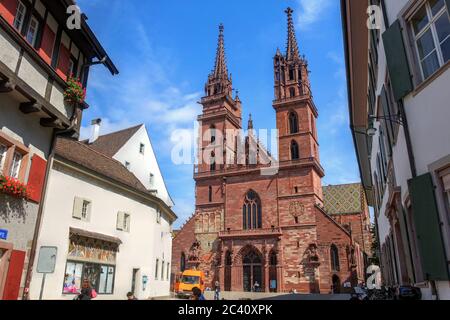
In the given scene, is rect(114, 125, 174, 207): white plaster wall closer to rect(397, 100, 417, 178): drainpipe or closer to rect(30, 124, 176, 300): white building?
rect(30, 124, 176, 300): white building

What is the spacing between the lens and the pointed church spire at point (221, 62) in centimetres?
6019

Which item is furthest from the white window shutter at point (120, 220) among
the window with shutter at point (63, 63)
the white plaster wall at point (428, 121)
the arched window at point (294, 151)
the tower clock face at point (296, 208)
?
the arched window at point (294, 151)

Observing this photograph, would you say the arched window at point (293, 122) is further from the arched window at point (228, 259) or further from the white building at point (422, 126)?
the white building at point (422, 126)

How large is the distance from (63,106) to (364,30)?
32.6 ft

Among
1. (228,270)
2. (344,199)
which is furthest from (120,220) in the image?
(344,199)

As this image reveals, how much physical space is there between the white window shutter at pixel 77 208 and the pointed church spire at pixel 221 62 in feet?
153

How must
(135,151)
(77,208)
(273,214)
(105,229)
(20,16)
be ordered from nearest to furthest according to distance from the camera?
1. (20,16)
2. (77,208)
3. (105,229)
4. (135,151)
5. (273,214)

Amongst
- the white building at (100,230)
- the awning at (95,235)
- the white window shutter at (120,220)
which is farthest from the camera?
the white window shutter at (120,220)

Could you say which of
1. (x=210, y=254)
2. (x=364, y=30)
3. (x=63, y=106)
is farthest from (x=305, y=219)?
(x=63, y=106)

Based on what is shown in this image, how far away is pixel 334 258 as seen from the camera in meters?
41.6

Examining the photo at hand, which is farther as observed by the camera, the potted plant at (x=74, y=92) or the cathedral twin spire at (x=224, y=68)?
the cathedral twin spire at (x=224, y=68)

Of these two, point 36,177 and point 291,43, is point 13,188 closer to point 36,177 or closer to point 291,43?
point 36,177

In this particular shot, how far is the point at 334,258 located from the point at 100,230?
31225 millimetres

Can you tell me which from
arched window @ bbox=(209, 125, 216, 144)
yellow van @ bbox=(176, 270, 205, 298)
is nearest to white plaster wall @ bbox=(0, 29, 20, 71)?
yellow van @ bbox=(176, 270, 205, 298)
